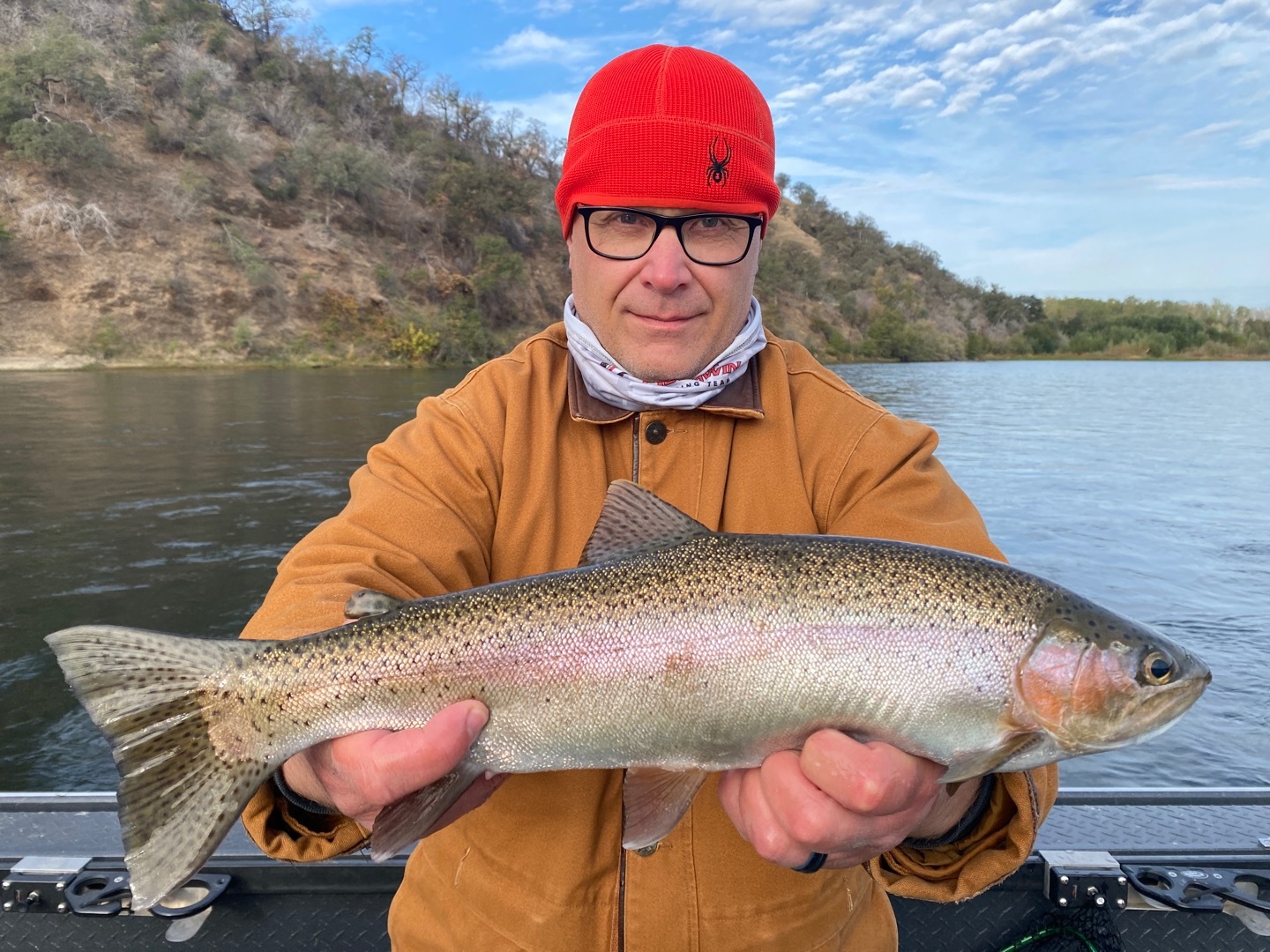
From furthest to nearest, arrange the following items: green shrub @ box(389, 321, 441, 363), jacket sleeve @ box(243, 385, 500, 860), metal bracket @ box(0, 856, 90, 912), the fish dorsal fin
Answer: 1. green shrub @ box(389, 321, 441, 363)
2. metal bracket @ box(0, 856, 90, 912)
3. the fish dorsal fin
4. jacket sleeve @ box(243, 385, 500, 860)

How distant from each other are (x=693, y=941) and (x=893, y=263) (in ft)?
386

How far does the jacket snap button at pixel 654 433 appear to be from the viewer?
2340 millimetres

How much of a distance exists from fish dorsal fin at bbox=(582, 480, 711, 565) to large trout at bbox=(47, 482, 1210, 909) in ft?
0.27

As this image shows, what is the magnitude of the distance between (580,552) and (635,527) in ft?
1.04

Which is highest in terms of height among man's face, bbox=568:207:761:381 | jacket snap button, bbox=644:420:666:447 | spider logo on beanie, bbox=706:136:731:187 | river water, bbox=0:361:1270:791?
spider logo on beanie, bbox=706:136:731:187

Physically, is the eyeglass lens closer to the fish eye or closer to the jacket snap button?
the jacket snap button

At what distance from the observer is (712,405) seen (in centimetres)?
232

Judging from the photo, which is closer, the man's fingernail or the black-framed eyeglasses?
the man's fingernail

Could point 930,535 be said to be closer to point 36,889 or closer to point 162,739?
point 162,739

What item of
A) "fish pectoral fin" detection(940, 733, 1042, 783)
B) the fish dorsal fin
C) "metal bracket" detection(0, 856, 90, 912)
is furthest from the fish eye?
"metal bracket" detection(0, 856, 90, 912)

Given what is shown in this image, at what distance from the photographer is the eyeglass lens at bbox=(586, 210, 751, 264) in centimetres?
244

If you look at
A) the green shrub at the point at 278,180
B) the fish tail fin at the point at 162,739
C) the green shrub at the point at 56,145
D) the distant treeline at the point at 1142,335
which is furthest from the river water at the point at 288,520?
the distant treeline at the point at 1142,335

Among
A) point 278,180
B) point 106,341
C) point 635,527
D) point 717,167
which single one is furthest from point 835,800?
point 278,180

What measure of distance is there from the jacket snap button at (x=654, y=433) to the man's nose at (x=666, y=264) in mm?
392
